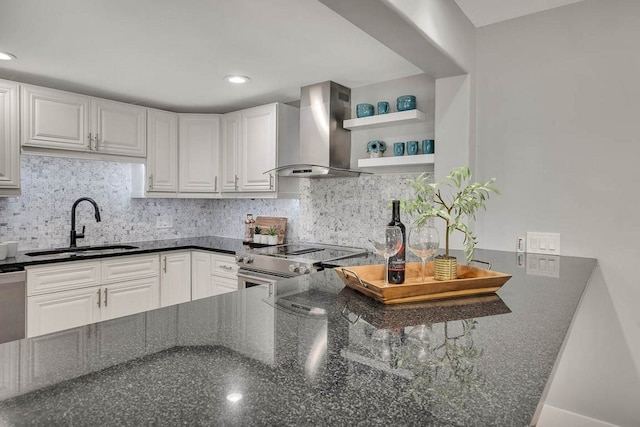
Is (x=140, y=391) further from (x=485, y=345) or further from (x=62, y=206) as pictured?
(x=62, y=206)

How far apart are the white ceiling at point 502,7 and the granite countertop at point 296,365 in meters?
1.64

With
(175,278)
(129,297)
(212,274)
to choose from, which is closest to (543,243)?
(212,274)

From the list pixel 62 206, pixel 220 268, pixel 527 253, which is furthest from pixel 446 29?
pixel 62 206

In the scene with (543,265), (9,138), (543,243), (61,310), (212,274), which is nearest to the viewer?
(543,265)

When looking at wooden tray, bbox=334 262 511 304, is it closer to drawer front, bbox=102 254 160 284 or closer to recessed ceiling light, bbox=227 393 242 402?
recessed ceiling light, bbox=227 393 242 402

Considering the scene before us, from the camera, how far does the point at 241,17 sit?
2.05 m

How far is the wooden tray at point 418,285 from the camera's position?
1.23 m

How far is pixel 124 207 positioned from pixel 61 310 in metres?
1.17

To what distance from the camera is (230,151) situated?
3.78 m

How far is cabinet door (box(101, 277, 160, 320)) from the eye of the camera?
3160mm

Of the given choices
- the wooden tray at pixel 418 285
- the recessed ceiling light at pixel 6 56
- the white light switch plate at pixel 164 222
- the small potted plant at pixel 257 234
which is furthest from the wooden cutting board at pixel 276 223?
the wooden tray at pixel 418 285

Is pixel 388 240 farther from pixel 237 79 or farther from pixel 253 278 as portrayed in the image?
pixel 237 79

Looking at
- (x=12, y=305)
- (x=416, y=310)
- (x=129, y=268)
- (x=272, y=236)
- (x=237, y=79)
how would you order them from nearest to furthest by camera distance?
(x=416, y=310) → (x=12, y=305) → (x=237, y=79) → (x=129, y=268) → (x=272, y=236)

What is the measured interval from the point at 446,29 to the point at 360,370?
186 centimetres
